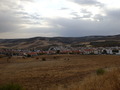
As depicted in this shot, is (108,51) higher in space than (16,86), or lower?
lower

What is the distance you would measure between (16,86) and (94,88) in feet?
12.5

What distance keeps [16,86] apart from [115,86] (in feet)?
15.7

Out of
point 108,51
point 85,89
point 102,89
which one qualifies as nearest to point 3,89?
point 85,89

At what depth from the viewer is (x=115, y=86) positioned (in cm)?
778

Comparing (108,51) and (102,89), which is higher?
(102,89)

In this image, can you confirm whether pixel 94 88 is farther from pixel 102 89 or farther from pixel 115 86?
pixel 115 86

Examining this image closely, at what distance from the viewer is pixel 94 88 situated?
8.65 m

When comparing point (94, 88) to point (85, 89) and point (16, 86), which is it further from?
point (16, 86)

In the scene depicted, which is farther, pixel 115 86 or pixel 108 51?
pixel 108 51

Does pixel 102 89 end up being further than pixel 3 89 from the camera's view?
No

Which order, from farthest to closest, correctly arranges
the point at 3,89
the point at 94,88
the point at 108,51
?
the point at 108,51, the point at 3,89, the point at 94,88

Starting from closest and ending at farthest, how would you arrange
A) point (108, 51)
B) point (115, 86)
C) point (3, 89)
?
1. point (115, 86)
2. point (3, 89)
3. point (108, 51)

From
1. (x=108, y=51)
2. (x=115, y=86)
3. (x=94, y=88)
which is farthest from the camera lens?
(x=108, y=51)

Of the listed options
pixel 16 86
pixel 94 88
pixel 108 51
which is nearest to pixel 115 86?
pixel 94 88
